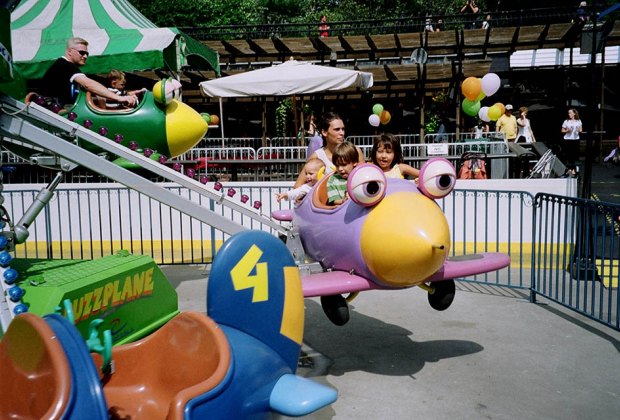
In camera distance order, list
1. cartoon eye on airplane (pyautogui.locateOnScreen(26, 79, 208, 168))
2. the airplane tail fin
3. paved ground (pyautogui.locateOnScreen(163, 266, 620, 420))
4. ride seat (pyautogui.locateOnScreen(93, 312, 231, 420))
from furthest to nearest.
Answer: cartoon eye on airplane (pyautogui.locateOnScreen(26, 79, 208, 168)) < paved ground (pyautogui.locateOnScreen(163, 266, 620, 420)) < the airplane tail fin < ride seat (pyautogui.locateOnScreen(93, 312, 231, 420))

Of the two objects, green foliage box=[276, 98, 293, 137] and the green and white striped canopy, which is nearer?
the green and white striped canopy

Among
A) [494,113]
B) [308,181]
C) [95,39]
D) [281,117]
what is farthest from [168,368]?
[281,117]

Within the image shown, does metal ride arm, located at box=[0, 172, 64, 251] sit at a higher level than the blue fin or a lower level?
higher

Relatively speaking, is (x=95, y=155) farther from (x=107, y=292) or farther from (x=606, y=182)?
(x=606, y=182)

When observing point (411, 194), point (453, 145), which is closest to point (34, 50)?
point (411, 194)

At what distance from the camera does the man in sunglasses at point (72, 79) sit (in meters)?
5.46

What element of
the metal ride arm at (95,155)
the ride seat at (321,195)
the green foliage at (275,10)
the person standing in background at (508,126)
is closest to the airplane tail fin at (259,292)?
the ride seat at (321,195)

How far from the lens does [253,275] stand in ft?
8.21

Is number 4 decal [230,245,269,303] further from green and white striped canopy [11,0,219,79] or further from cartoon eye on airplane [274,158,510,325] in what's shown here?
green and white striped canopy [11,0,219,79]

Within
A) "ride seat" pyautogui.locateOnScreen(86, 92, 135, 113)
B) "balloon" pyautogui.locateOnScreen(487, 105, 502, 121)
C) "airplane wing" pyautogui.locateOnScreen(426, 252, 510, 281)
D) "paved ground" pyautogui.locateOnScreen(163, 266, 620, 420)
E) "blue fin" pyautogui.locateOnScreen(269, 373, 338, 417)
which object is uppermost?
"balloon" pyautogui.locateOnScreen(487, 105, 502, 121)

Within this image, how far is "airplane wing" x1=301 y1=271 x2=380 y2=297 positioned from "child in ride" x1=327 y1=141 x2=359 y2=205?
1.90ft

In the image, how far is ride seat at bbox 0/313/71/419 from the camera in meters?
1.77

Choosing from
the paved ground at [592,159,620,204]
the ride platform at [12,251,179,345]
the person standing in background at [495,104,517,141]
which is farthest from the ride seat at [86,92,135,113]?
the person standing in background at [495,104,517,141]

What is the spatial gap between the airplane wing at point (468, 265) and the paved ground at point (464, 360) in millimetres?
869
